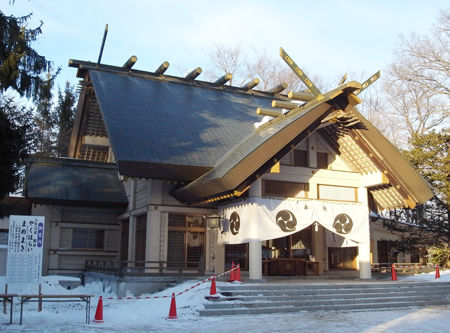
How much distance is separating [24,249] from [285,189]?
32.6 ft

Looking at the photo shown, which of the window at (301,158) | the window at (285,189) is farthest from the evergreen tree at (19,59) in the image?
the window at (301,158)

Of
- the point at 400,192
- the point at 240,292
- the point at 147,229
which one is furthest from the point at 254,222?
the point at 400,192

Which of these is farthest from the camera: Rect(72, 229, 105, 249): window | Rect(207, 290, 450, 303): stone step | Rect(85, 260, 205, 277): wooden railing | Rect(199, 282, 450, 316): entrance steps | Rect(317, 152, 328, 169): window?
Rect(72, 229, 105, 249): window

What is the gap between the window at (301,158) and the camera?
20.1 meters

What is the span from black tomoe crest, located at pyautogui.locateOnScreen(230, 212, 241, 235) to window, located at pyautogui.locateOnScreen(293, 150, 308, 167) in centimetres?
358

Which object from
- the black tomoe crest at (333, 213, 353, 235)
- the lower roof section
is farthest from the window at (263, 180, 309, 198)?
the lower roof section

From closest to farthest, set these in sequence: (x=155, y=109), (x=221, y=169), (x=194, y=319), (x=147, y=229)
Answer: (x=194, y=319) < (x=221, y=169) < (x=147, y=229) < (x=155, y=109)

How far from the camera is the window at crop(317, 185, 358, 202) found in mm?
19812

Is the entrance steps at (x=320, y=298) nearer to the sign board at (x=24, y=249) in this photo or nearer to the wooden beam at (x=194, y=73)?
the sign board at (x=24, y=249)

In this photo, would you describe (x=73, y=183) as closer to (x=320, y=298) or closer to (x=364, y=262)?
(x=320, y=298)

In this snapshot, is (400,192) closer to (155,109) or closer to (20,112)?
(155,109)

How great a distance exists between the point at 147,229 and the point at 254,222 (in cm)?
445

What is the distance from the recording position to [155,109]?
22.5 metres

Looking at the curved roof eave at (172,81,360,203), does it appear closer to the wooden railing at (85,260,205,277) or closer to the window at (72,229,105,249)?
the wooden railing at (85,260,205,277)
